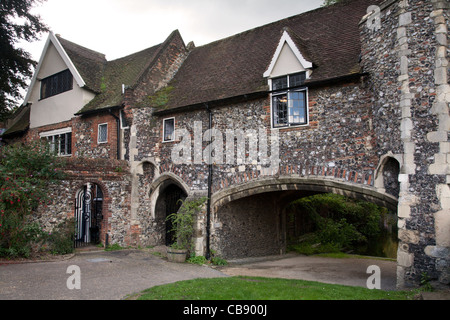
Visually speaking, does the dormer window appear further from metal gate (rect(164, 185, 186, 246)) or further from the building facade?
metal gate (rect(164, 185, 186, 246))

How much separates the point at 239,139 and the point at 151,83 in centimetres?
581

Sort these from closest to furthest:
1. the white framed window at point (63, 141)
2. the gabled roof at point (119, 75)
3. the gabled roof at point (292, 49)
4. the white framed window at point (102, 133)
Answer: the gabled roof at point (292, 49), the gabled roof at point (119, 75), the white framed window at point (102, 133), the white framed window at point (63, 141)

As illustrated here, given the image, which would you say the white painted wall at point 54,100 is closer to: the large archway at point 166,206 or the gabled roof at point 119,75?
the gabled roof at point 119,75

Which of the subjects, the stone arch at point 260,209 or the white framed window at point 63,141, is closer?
the stone arch at point 260,209

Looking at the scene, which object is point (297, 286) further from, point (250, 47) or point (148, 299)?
point (250, 47)

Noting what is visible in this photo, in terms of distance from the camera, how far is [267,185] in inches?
432

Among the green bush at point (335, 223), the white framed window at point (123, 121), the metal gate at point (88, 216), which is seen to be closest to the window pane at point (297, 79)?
the white framed window at point (123, 121)

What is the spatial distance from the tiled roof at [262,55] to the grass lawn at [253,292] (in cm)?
563

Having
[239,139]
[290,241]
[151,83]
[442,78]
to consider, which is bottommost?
[290,241]

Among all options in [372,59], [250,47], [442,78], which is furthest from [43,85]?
[442,78]

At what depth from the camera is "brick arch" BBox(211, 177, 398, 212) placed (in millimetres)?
8734

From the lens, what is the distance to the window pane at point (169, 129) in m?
13.7

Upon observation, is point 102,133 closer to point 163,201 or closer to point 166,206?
point 163,201
